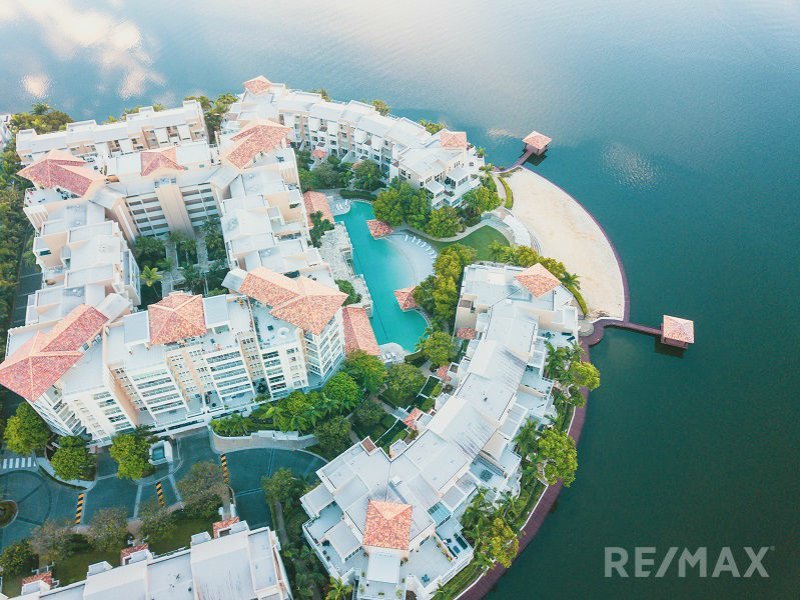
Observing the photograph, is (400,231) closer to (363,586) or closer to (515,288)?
(515,288)

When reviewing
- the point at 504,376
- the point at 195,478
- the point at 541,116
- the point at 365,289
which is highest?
the point at 541,116

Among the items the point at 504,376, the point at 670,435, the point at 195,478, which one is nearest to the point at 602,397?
the point at 670,435

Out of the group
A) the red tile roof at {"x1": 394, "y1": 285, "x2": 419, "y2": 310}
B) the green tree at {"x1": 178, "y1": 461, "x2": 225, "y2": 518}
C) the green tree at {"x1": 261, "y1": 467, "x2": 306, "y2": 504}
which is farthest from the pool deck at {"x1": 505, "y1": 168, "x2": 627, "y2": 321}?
the green tree at {"x1": 178, "y1": 461, "x2": 225, "y2": 518}

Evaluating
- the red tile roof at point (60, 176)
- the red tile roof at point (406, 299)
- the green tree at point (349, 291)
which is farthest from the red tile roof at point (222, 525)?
the red tile roof at point (60, 176)

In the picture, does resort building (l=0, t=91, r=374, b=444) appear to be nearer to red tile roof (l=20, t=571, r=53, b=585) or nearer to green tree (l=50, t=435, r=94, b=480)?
green tree (l=50, t=435, r=94, b=480)

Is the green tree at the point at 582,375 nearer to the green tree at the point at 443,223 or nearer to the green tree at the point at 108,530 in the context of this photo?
the green tree at the point at 443,223
